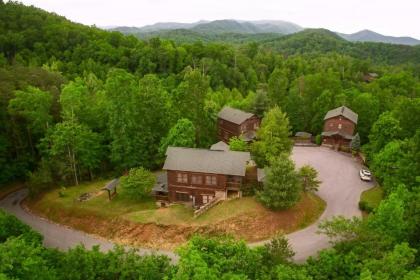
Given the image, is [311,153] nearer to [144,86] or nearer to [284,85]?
[284,85]

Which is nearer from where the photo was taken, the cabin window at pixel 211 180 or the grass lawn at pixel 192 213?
the grass lawn at pixel 192 213

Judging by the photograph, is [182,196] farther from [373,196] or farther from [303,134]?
[303,134]

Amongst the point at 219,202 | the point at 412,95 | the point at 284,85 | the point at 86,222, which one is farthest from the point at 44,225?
the point at 412,95

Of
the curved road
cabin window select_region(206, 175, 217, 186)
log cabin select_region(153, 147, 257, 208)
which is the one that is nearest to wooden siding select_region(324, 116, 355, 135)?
the curved road

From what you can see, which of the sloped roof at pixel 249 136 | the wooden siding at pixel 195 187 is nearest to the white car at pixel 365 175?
the sloped roof at pixel 249 136

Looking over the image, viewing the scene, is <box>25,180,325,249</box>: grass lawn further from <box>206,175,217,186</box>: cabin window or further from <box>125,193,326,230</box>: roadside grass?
<box>206,175,217,186</box>: cabin window

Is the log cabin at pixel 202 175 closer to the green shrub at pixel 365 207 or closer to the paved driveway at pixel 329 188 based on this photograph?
the paved driveway at pixel 329 188
